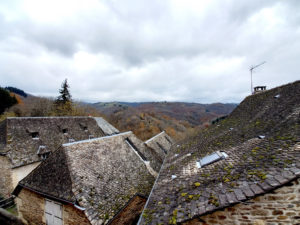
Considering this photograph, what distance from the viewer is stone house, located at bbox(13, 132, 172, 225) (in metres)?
6.48

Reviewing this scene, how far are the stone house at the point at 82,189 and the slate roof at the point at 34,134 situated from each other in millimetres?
6850

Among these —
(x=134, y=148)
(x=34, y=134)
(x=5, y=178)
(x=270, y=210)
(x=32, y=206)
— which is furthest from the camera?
(x=34, y=134)

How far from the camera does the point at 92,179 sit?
7.75m

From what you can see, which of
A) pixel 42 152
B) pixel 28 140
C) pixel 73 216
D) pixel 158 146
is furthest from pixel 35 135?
pixel 158 146

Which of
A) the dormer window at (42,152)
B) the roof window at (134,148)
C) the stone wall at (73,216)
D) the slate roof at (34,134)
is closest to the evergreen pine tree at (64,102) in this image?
the slate roof at (34,134)

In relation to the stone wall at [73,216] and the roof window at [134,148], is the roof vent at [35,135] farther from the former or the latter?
the stone wall at [73,216]

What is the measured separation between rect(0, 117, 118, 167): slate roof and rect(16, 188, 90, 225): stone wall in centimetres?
625

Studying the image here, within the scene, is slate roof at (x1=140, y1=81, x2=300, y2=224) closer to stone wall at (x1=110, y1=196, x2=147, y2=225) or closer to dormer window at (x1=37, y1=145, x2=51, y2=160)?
stone wall at (x1=110, y1=196, x2=147, y2=225)

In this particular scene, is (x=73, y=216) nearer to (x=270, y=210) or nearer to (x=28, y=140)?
(x=270, y=210)

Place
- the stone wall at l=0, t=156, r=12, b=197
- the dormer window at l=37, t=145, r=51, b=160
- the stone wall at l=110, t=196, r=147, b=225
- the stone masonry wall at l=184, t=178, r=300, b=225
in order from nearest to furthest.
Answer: the stone masonry wall at l=184, t=178, r=300, b=225, the stone wall at l=110, t=196, r=147, b=225, the stone wall at l=0, t=156, r=12, b=197, the dormer window at l=37, t=145, r=51, b=160

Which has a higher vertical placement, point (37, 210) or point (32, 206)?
point (32, 206)

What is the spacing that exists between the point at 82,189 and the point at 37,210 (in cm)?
335

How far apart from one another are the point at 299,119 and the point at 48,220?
38.9ft

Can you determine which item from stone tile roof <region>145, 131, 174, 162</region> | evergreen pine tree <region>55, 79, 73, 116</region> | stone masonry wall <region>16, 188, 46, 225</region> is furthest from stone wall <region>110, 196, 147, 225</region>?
evergreen pine tree <region>55, 79, 73, 116</region>
